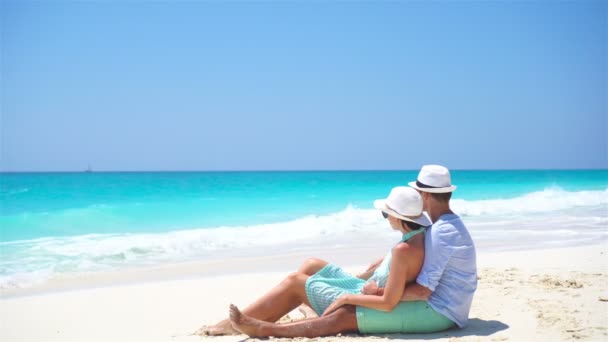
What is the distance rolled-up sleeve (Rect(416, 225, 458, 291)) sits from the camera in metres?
4.09

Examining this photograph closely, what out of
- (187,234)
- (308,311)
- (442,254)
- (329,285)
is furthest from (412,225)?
(187,234)

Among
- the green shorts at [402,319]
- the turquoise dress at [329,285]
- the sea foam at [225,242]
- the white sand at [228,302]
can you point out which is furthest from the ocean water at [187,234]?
the green shorts at [402,319]

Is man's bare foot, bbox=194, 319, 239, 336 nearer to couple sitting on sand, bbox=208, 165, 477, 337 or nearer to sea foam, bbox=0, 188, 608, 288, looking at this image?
couple sitting on sand, bbox=208, 165, 477, 337

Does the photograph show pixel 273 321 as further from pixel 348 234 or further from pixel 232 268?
pixel 348 234

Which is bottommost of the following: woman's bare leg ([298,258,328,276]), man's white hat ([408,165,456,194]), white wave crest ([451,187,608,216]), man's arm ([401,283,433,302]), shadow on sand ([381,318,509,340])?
white wave crest ([451,187,608,216])

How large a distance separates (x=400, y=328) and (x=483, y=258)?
473cm

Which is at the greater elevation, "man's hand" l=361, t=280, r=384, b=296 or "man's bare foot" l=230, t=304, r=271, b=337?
"man's hand" l=361, t=280, r=384, b=296

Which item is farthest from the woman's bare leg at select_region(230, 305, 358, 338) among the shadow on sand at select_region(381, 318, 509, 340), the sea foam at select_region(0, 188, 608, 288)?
the sea foam at select_region(0, 188, 608, 288)

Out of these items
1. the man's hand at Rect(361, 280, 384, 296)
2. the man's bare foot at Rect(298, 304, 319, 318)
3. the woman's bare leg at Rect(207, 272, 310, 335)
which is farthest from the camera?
the man's bare foot at Rect(298, 304, 319, 318)

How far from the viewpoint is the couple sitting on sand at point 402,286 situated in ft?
13.4

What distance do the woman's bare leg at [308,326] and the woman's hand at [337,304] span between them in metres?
0.03

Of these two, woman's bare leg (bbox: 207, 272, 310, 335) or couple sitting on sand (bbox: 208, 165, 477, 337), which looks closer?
couple sitting on sand (bbox: 208, 165, 477, 337)

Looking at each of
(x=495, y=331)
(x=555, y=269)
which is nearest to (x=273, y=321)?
(x=495, y=331)

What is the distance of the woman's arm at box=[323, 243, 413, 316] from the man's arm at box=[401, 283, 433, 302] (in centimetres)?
7
